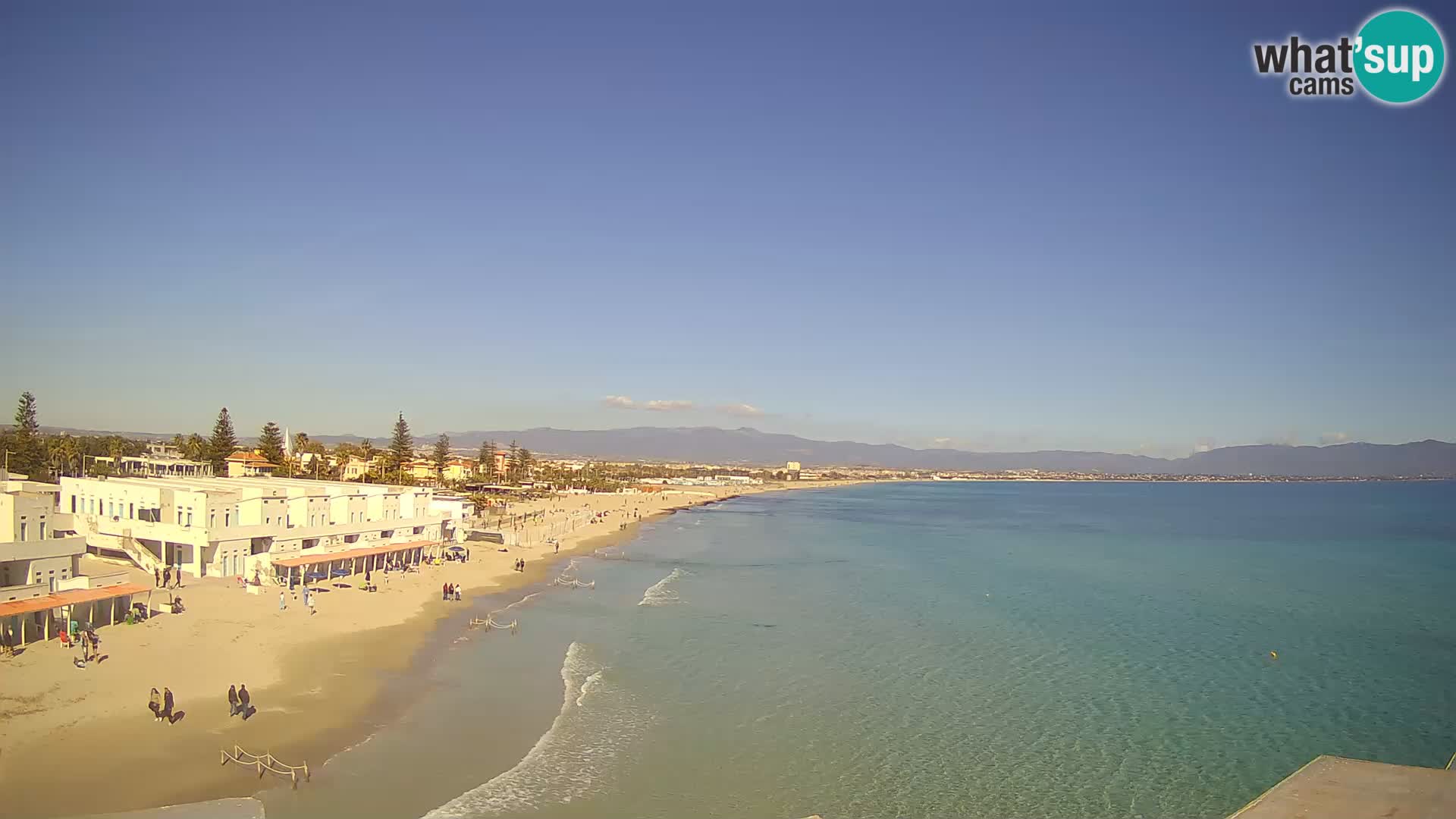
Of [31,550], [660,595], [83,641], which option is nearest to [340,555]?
[31,550]

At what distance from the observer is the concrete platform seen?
1341cm

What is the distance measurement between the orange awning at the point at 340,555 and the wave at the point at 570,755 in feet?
50.8

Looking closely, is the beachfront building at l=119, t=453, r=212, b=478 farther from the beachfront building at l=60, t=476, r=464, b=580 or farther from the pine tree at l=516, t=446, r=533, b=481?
the pine tree at l=516, t=446, r=533, b=481

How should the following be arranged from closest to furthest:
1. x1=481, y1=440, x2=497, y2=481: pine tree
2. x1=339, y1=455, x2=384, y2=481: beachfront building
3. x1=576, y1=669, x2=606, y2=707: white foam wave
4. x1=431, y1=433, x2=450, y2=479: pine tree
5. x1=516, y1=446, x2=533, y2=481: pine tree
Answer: x1=576, y1=669, x2=606, y2=707: white foam wave → x1=339, y1=455, x2=384, y2=481: beachfront building → x1=431, y1=433, x2=450, y2=479: pine tree → x1=481, y1=440, x2=497, y2=481: pine tree → x1=516, y1=446, x2=533, y2=481: pine tree

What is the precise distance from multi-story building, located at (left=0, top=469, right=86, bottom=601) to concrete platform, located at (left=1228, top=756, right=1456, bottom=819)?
2919cm

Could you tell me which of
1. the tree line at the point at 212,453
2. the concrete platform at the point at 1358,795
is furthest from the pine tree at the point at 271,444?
the concrete platform at the point at 1358,795

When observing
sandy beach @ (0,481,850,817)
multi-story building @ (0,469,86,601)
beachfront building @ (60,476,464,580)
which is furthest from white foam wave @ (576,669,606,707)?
beachfront building @ (60,476,464,580)

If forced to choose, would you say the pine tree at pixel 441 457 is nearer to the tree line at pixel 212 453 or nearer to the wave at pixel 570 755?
the tree line at pixel 212 453

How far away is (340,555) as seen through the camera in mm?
36688

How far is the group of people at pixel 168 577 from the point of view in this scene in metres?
30.2

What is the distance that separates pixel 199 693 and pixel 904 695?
1835 cm

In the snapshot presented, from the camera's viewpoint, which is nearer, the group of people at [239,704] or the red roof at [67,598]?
the group of people at [239,704]

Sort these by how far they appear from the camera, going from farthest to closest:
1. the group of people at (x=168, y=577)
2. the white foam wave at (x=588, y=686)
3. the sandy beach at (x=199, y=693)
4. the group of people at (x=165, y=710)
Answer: the group of people at (x=168, y=577) < the white foam wave at (x=588, y=686) < the group of people at (x=165, y=710) < the sandy beach at (x=199, y=693)

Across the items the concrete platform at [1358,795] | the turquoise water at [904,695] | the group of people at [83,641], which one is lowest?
the turquoise water at [904,695]
